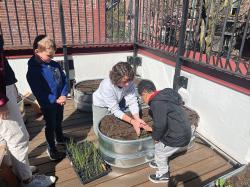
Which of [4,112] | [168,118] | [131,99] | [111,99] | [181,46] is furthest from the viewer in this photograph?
[181,46]

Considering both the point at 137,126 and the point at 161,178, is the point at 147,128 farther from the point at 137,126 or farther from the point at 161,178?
the point at 161,178

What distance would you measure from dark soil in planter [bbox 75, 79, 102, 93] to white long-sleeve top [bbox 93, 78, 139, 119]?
53.7 inches

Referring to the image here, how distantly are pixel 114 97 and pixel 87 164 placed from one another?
90cm

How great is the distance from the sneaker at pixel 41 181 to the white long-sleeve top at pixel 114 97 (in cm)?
108

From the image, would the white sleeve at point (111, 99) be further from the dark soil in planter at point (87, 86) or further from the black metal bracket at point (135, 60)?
the black metal bracket at point (135, 60)

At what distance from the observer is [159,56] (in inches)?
180

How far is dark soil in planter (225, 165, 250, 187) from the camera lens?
8.04 ft

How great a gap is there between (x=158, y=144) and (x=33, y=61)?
5.71ft

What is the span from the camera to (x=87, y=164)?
2.90 m

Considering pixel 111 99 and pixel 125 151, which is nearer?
pixel 125 151

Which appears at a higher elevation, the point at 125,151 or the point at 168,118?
the point at 168,118

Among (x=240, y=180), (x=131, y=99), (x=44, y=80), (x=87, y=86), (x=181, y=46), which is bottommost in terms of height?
(x=240, y=180)

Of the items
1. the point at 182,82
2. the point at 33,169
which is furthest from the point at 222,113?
the point at 33,169

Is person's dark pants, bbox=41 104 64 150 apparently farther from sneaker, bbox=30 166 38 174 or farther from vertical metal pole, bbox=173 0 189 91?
vertical metal pole, bbox=173 0 189 91
